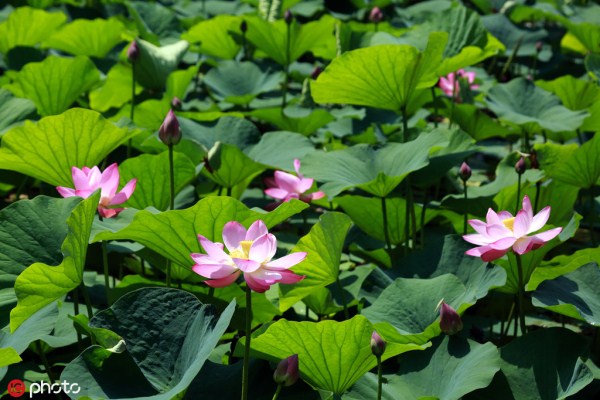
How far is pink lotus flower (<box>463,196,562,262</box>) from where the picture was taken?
1.50 meters

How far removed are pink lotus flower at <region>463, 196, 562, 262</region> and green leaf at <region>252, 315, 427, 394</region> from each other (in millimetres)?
241

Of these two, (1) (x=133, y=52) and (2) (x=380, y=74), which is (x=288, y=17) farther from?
(2) (x=380, y=74)

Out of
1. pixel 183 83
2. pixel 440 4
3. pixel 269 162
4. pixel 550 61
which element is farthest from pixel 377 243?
pixel 440 4

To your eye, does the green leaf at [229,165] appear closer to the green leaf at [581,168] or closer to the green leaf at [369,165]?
the green leaf at [369,165]

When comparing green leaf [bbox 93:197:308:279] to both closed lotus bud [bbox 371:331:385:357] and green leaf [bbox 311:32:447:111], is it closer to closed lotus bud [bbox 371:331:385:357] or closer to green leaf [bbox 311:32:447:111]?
closed lotus bud [bbox 371:331:385:357]

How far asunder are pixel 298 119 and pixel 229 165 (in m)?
0.61

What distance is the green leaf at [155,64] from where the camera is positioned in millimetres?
2826

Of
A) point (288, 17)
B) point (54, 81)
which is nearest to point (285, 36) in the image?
point (288, 17)

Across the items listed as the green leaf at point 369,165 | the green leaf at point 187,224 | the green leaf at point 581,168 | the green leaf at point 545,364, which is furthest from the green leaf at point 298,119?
the green leaf at point 545,364

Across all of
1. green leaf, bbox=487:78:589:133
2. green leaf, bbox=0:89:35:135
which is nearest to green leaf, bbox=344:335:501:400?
green leaf, bbox=487:78:589:133

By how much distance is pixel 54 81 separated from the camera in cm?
248

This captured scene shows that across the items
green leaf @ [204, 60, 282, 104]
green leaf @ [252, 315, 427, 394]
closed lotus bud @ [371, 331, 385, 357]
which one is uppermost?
closed lotus bud @ [371, 331, 385, 357]

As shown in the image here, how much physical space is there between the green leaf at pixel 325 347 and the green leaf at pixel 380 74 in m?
0.85

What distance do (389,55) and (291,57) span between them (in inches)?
45.8
